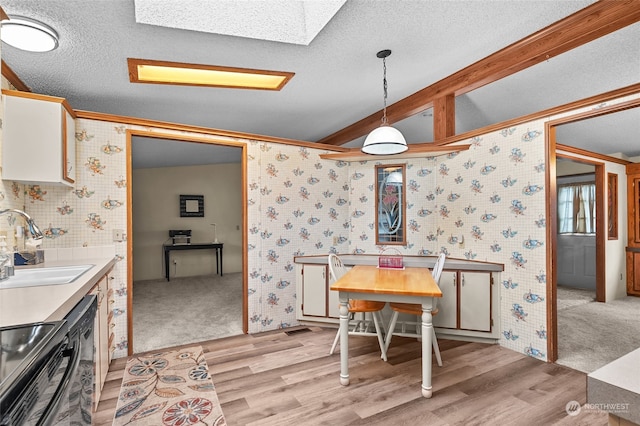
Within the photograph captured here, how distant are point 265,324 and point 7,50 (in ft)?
10.1

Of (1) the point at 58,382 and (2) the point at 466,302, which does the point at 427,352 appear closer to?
(2) the point at 466,302

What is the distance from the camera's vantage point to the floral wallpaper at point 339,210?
2.73 meters

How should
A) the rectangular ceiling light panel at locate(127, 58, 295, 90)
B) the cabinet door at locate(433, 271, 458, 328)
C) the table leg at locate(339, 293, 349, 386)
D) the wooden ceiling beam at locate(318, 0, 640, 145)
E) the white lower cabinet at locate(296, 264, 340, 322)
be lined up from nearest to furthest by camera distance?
1. the wooden ceiling beam at locate(318, 0, 640, 145)
2. the table leg at locate(339, 293, 349, 386)
3. the rectangular ceiling light panel at locate(127, 58, 295, 90)
4. the cabinet door at locate(433, 271, 458, 328)
5. the white lower cabinet at locate(296, 264, 340, 322)

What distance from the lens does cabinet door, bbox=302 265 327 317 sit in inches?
141

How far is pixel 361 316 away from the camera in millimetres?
3404

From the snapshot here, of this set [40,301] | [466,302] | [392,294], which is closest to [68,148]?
[40,301]

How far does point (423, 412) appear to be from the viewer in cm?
200

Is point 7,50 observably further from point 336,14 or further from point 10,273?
point 336,14

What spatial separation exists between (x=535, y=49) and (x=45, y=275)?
380 centimetres

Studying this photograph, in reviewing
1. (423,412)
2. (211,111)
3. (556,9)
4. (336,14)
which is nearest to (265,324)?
(423,412)

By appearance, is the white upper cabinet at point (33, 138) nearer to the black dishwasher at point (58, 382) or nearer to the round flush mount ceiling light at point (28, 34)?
the round flush mount ceiling light at point (28, 34)

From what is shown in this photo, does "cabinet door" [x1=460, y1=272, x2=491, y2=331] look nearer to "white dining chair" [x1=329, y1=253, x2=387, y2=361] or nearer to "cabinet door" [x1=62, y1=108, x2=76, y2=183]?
"white dining chair" [x1=329, y1=253, x2=387, y2=361]

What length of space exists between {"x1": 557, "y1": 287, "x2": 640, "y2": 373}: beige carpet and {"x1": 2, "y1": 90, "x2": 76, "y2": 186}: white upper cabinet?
4265mm

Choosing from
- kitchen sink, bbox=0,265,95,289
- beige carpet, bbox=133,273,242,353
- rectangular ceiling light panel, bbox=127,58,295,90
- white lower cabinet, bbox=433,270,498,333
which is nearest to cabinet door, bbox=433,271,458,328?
white lower cabinet, bbox=433,270,498,333
